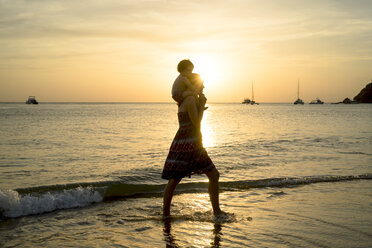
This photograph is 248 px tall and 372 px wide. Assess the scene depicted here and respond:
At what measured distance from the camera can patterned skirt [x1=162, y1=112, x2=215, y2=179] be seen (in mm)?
5176

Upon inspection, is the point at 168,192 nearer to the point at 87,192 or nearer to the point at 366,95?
the point at 87,192

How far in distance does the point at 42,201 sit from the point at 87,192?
96 cm

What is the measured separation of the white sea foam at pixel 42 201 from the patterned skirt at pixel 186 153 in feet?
8.25

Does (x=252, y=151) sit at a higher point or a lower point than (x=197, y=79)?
lower

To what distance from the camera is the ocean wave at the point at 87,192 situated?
246 inches

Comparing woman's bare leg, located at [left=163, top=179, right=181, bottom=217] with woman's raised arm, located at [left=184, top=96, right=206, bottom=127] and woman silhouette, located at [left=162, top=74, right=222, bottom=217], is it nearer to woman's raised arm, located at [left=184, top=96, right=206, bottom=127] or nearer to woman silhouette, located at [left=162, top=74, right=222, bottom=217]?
woman silhouette, located at [left=162, top=74, right=222, bottom=217]

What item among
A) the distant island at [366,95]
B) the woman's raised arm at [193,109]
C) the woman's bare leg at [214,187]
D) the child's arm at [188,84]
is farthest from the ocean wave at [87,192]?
the distant island at [366,95]

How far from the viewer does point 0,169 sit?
1018 centimetres

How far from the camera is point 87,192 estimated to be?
7.22 meters

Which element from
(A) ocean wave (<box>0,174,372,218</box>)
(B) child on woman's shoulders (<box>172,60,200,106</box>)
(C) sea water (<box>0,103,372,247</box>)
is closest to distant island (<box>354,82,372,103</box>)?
(C) sea water (<box>0,103,372,247</box>)

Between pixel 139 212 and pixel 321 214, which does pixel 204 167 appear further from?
pixel 321 214

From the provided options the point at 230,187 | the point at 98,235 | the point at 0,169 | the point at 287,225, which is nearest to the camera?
the point at 98,235

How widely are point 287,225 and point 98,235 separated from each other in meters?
2.66

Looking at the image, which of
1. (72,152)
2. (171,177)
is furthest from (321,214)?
(72,152)
